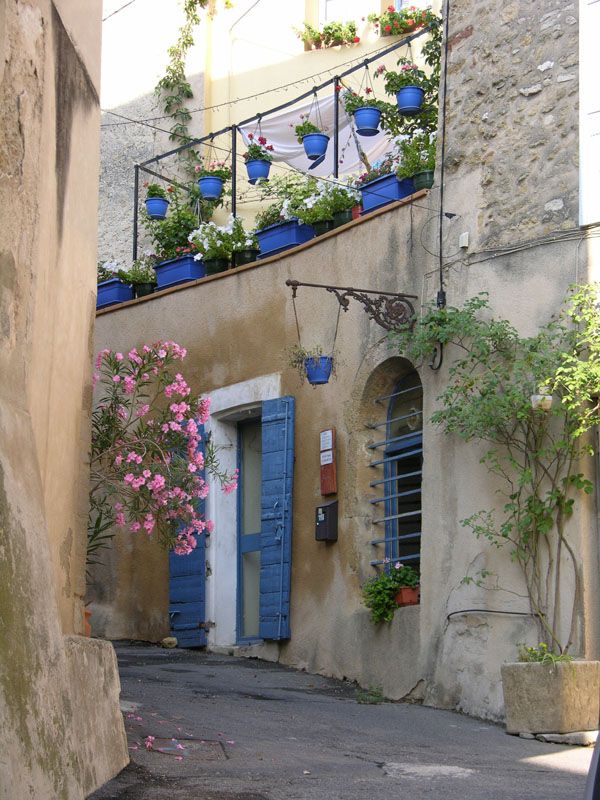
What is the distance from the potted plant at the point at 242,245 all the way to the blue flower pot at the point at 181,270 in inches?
17.6

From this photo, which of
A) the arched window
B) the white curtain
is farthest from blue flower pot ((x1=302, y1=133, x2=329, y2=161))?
the arched window

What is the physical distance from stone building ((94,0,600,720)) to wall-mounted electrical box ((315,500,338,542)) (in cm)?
7

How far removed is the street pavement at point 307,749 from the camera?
565 cm

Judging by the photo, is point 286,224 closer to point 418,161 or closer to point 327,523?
point 418,161

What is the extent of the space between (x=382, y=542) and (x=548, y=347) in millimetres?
2400

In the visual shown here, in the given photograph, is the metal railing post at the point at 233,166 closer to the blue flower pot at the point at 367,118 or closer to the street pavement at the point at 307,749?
the blue flower pot at the point at 367,118

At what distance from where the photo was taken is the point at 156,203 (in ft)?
44.0

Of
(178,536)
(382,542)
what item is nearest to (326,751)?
(178,536)

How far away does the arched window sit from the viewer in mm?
9914

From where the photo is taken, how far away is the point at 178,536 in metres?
8.98

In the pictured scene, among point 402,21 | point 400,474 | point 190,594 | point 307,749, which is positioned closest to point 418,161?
point 400,474

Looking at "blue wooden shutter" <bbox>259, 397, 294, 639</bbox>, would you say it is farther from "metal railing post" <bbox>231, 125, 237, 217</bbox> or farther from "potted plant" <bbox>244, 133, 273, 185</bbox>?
"potted plant" <bbox>244, 133, 273, 185</bbox>

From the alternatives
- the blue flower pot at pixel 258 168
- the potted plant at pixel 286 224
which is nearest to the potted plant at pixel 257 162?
the blue flower pot at pixel 258 168

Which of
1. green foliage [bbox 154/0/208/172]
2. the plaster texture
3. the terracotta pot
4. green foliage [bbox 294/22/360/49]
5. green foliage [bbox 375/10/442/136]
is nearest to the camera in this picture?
the plaster texture
